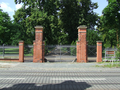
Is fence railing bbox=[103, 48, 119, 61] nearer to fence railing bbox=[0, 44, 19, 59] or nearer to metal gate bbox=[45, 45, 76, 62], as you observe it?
metal gate bbox=[45, 45, 76, 62]

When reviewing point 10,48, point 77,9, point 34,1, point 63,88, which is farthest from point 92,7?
point 63,88

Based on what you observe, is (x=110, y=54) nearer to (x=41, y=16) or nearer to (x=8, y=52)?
(x=8, y=52)

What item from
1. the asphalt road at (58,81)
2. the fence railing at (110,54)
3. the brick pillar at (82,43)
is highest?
the brick pillar at (82,43)

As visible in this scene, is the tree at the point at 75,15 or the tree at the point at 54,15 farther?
the tree at the point at 75,15

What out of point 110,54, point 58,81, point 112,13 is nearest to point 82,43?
point 110,54

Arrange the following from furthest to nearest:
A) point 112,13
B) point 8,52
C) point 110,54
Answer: point 112,13, point 8,52, point 110,54

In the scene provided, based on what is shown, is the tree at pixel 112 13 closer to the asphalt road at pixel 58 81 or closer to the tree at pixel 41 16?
the tree at pixel 41 16

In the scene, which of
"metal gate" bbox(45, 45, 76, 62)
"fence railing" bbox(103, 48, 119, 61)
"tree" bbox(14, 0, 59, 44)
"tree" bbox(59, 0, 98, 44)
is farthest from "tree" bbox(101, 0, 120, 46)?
"tree" bbox(14, 0, 59, 44)

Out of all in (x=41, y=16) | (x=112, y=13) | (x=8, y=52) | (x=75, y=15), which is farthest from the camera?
(x=75, y=15)

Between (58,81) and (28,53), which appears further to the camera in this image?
(28,53)

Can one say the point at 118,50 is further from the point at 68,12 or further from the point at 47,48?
the point at 68,12

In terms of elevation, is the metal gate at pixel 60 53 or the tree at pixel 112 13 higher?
the tree at pixel 112 13

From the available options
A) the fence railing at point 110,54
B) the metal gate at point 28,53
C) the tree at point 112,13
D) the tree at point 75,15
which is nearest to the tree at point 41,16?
the tree at point 75,15

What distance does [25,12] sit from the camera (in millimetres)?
30625
